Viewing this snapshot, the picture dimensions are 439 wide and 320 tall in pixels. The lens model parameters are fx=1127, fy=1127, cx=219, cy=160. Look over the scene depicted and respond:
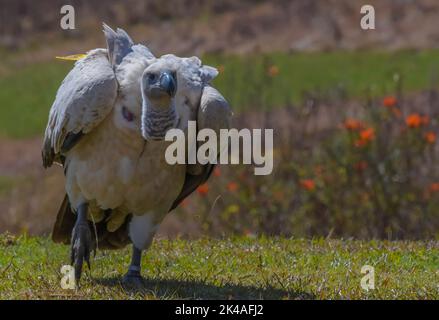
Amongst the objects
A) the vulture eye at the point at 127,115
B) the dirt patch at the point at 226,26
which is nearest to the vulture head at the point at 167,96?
the vulture eye at the point at 127,115

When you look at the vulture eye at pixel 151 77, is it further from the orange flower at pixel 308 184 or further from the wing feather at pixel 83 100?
the orange flower at pixel 308 184

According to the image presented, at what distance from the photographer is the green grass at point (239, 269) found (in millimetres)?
6719

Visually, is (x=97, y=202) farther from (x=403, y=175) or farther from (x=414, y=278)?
(x=403, y=175)

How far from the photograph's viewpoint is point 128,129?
21.9ft

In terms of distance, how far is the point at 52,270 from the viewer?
748 cm

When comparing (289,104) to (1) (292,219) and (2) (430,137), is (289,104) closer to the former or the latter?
(1) (292,219)

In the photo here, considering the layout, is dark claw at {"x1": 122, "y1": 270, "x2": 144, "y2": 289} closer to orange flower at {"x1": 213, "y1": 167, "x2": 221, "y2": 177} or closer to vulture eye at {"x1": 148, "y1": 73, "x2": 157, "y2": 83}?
vulture eye at {"x1": 148, "y1": 73, "x2": 157, "y2": 83}

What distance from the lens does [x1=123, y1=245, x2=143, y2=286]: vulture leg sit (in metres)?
7.01

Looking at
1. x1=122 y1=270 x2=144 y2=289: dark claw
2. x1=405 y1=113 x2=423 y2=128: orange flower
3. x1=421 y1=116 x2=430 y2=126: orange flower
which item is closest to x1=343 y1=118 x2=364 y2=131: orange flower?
x1=405 y1=113 x2=423 y2=128: orange flower

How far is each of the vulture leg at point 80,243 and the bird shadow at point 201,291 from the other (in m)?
0.19

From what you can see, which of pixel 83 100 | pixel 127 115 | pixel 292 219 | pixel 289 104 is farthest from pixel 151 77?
pixel 289 104

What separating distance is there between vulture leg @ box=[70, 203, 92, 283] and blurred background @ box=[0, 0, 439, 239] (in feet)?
6.68
